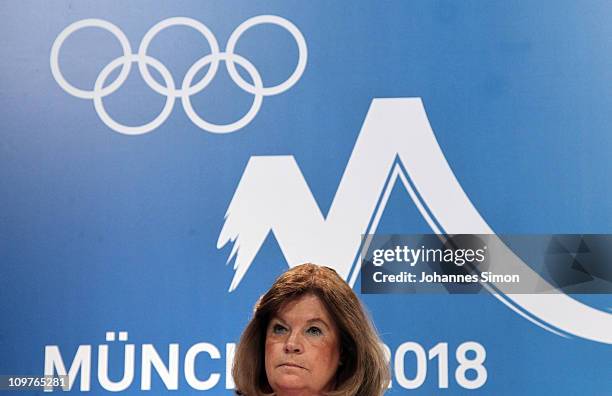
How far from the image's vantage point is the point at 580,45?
3.61 meters

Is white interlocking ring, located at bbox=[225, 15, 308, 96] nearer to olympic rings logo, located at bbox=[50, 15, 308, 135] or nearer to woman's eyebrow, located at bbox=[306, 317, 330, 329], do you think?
olympic rings logo, located at bbox=[50, 15, 308, 135]

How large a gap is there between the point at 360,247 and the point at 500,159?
640mm

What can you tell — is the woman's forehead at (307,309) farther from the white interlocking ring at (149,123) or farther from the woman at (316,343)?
the white interlocking ring at (149,123)

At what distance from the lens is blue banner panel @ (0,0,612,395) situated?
3.54 meters

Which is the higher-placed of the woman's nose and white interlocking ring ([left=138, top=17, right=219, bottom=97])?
white interlocking ring ([left=138, top=17, right=219, bottom=97])

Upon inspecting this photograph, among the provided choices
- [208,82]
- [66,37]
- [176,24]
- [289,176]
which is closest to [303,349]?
[289,176]

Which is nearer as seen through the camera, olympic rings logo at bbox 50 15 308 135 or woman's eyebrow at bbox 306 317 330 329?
woman's eyebrow at bbox 306 317 330 329

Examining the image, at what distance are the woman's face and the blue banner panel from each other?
36.0 inches

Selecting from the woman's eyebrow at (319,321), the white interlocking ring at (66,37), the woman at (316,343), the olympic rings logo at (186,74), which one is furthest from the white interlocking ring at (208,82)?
the woman's eyebrow at (319,321)

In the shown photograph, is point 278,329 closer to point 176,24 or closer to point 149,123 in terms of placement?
point 149,123

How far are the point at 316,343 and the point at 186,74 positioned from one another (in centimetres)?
151

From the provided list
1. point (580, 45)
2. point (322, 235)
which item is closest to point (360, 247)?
point (322, 235)

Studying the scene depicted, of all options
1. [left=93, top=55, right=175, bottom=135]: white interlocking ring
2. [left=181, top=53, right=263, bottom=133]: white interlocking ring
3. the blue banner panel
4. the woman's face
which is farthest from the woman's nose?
[left=93, top=55, right=175, bottom=135]: white interlocking ring

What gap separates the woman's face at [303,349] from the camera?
2623mm
